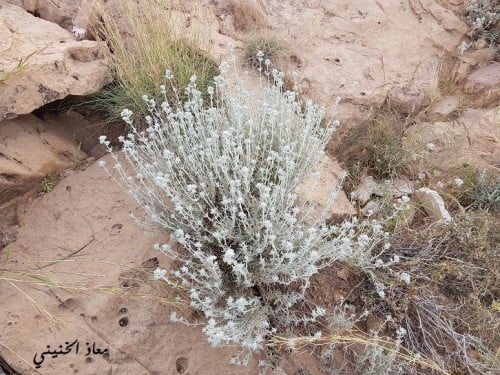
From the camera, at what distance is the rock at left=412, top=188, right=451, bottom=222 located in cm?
306

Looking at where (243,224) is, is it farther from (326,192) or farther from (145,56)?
(145,56)

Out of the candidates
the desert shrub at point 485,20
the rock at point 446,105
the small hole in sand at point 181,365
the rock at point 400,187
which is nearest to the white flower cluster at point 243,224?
the small hole in sand at point 181,365

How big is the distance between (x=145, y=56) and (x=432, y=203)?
7.46ft

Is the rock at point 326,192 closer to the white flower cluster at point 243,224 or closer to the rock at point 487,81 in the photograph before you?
the white flower cluster at point 243,224

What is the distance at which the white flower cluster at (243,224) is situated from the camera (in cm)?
231

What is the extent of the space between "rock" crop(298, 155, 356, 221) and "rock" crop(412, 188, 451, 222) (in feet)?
1.81

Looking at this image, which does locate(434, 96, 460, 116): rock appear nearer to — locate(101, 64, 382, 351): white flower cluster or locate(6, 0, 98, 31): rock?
locate(101, 64, 382, 351): white flower cluster

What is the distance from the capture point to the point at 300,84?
372 cm

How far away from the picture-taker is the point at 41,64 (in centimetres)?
305

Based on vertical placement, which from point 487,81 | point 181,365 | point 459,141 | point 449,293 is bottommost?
point 181,365

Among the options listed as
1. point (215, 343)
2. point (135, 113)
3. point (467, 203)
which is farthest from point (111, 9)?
point (467, 203)

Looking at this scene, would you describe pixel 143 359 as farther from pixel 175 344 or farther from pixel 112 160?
pixel 112 160

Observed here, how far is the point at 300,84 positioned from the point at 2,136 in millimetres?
2166

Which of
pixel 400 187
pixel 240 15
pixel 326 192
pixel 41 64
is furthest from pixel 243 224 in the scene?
pixel 240 15
